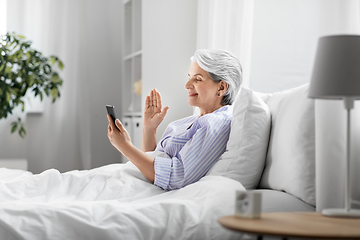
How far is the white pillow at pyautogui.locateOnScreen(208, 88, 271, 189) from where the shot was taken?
1537 millimetres

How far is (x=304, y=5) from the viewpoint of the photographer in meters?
2.36

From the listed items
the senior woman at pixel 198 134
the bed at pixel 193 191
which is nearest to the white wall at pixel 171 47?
Answer: the senior woman at pixel 198 134

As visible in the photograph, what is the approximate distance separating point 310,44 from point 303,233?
1.68 m

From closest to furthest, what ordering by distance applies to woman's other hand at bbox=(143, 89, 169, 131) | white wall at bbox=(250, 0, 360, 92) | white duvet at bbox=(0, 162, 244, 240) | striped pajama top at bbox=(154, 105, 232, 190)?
white duvet at bbox=(0, 162, 244, 240), striped pajama top at bbox=(154, 105, 232, 190), woman's other hand at bbox=(143, 89, 169, 131), white wall at bbox=(250, 0, 360, 92)

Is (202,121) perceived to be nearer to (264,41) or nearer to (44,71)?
(264,41)

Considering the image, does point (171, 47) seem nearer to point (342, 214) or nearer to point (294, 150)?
point (294, 150)

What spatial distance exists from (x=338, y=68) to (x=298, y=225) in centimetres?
40

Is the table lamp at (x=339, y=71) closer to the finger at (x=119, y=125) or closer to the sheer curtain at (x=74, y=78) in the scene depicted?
the finger at (x=119, y=125)

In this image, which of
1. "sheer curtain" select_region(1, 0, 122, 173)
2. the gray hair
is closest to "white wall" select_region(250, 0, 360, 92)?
the gray hair

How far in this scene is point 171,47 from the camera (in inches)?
128

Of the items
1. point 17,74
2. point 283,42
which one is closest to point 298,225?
point 283,42

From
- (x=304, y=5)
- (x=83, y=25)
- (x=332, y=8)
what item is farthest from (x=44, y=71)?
(x=332, y=8)

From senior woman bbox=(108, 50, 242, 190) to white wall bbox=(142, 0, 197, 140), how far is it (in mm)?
1119

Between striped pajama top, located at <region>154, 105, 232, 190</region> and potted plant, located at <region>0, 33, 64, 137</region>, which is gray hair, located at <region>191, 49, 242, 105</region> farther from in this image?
potted plant, located at <region>0, 33, 64, 137</region>
